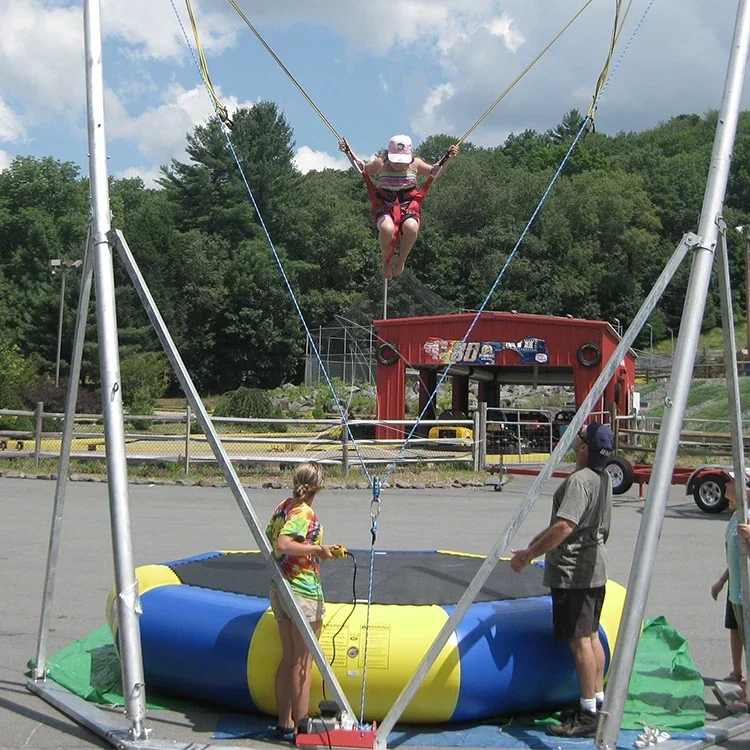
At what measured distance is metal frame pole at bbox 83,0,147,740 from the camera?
15.7 ft

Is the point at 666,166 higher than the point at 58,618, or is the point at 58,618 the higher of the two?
the point at 666,166

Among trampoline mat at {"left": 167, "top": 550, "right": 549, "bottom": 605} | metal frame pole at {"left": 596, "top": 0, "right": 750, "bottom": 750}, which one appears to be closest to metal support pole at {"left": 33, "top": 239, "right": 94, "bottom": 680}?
trampoline mat at {"left": 167, "top": 550, "right": 549, "bottom": 605}

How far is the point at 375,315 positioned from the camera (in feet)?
152

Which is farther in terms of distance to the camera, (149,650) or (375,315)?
(375,315)

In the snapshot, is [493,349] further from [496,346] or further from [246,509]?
[246,509]

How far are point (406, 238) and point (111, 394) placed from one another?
2884mm

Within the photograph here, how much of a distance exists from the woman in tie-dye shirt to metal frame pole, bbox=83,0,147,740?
0.71m

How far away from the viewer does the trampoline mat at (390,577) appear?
229 inches

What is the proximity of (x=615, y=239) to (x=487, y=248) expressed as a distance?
2416 centimetres

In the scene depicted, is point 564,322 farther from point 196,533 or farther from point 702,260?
point 702,260

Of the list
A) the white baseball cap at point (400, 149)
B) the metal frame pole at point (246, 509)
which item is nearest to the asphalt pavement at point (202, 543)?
the metal frame pole at point (246, 509)

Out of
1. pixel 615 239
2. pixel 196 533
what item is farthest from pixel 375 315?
pixel 196 533

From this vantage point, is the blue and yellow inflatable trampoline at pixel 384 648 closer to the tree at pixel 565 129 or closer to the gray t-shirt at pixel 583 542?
the gray t-shirt at pixel 583 542

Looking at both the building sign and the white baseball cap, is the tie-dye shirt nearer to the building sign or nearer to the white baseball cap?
the white baseball cap
